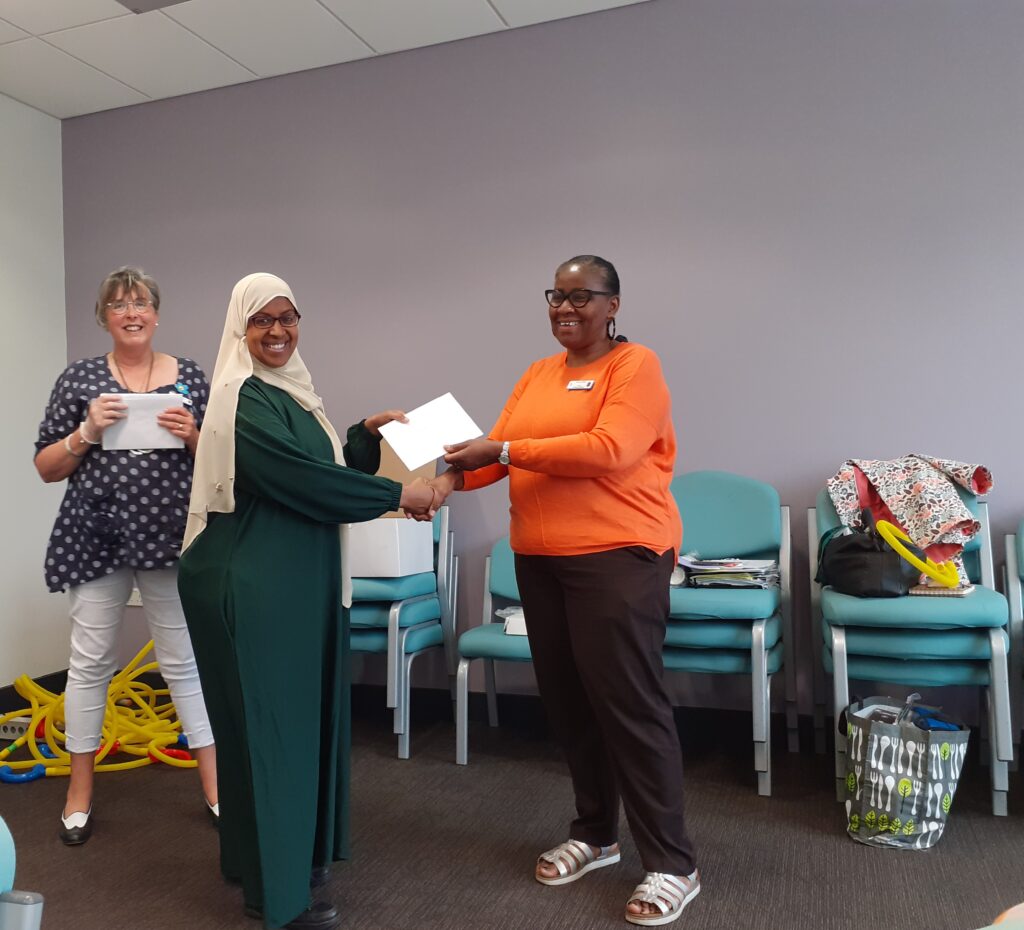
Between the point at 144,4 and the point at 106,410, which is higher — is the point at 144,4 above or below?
above

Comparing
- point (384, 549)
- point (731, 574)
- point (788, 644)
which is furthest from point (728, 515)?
point (384, 549)

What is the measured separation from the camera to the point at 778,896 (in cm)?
217

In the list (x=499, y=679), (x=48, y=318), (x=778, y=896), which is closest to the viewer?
(x=778, y=896)

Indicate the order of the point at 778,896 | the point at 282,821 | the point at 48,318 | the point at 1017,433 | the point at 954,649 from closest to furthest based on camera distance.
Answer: the point at 282,821 < the point at 778,896 < the point at 954,649 < the point at 1017,433 < the point at 48,318

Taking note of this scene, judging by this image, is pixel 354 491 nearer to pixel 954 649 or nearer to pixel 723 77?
pixel 954 649

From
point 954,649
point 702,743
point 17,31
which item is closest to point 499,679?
point 702,743

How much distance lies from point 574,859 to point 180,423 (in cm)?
151

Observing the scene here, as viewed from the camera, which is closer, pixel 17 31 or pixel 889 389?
pixel 889 389

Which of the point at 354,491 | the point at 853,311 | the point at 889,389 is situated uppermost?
the point at 853,311

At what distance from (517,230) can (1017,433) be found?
79.5 inches

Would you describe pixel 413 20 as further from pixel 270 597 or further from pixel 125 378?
pixel 270 597

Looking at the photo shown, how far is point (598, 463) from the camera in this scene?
199cm

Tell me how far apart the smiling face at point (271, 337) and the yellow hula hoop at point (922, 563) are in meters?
1.83

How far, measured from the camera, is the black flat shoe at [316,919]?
204cm
